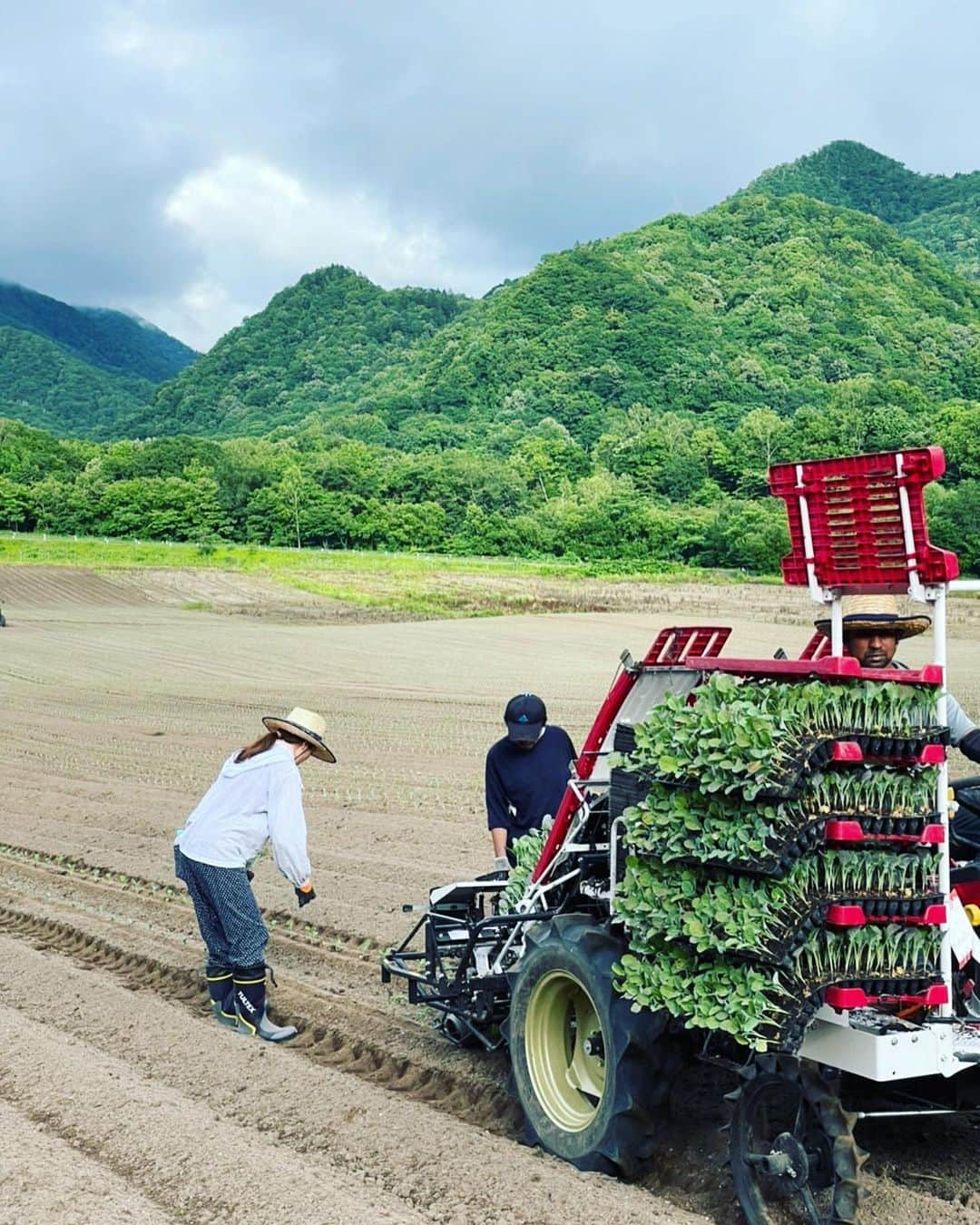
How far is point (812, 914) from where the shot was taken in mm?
4227

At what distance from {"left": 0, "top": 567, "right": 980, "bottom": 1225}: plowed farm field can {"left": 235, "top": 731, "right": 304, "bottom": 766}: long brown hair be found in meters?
1.44

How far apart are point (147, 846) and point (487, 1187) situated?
25.6 ft

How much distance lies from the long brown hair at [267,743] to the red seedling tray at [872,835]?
12.0ft

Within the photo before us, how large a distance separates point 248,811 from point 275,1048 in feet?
3.99

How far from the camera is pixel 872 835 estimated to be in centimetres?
428

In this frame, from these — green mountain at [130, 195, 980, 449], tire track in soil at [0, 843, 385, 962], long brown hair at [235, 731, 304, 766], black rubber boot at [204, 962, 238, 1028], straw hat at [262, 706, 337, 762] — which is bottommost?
tire track in soil at [0, 843, 385, 962]

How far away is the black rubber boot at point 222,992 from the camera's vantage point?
7172mm

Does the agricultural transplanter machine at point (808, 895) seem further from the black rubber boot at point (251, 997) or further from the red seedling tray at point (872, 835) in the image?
the black rubber boot at point (251, 997)

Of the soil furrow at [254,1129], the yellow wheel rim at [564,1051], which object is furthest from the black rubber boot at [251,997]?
the yellow wheel rim at [564,1051]

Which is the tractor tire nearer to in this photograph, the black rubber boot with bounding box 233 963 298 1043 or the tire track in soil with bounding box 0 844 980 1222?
the tire track in soil with bounding box 0 844 980 1222

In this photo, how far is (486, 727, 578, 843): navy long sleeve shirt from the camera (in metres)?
7.39

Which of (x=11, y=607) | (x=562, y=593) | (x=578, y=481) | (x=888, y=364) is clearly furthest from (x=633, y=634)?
(x=888, y=364)

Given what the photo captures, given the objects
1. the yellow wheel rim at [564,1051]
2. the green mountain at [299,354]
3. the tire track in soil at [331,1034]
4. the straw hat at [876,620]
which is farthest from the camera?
the green mountain at [299,354]

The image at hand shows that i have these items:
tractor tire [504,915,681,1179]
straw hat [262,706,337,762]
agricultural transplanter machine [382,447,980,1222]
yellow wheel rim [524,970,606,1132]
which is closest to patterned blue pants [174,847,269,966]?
straw hat [262,706,337,762]
